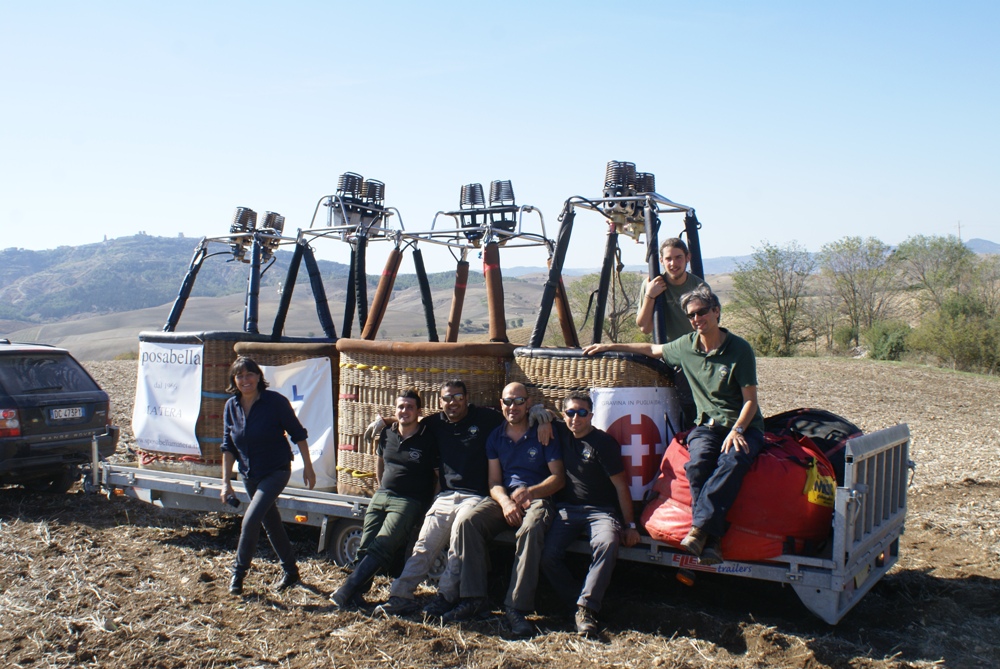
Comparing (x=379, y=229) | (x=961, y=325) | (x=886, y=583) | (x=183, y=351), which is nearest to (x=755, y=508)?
(x=886, y=583)

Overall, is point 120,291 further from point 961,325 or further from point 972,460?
point 972,460

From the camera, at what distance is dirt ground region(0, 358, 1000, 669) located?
4586 mm

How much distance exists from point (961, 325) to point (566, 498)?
27506 mm

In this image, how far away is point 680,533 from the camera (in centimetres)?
488

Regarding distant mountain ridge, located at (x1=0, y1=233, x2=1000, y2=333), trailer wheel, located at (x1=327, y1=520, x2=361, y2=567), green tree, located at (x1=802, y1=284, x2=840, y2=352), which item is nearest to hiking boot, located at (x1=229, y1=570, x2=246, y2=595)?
trailer wheel, located at (x1=327, y1=520, x2=361, y2=567)

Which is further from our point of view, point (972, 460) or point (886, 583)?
point (972, 460)

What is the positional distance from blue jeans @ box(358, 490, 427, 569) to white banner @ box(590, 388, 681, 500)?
140 cm

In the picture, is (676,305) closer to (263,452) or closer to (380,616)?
(380,616)

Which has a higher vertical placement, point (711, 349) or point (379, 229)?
point (379, 229)

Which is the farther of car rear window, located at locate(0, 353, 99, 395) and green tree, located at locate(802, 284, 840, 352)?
green tree, located at locate(802, 284, 840, 352)

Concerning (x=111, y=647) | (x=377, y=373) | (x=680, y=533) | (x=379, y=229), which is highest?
(x=379, y=229)

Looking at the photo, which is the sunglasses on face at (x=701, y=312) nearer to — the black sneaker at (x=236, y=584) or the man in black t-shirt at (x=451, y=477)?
the man in black t-shirt at (x=451, y=477)

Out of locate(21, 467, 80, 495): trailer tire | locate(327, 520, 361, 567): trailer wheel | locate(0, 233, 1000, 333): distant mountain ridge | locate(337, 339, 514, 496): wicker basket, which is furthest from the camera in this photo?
locate(0, 233, 1000, 333): distant mountain ridge

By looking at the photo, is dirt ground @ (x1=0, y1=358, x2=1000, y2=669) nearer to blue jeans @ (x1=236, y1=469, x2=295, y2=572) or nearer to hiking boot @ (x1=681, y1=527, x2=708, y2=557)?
blue jeans @ (x1=236, y1=469, x2=295, y2=572)
